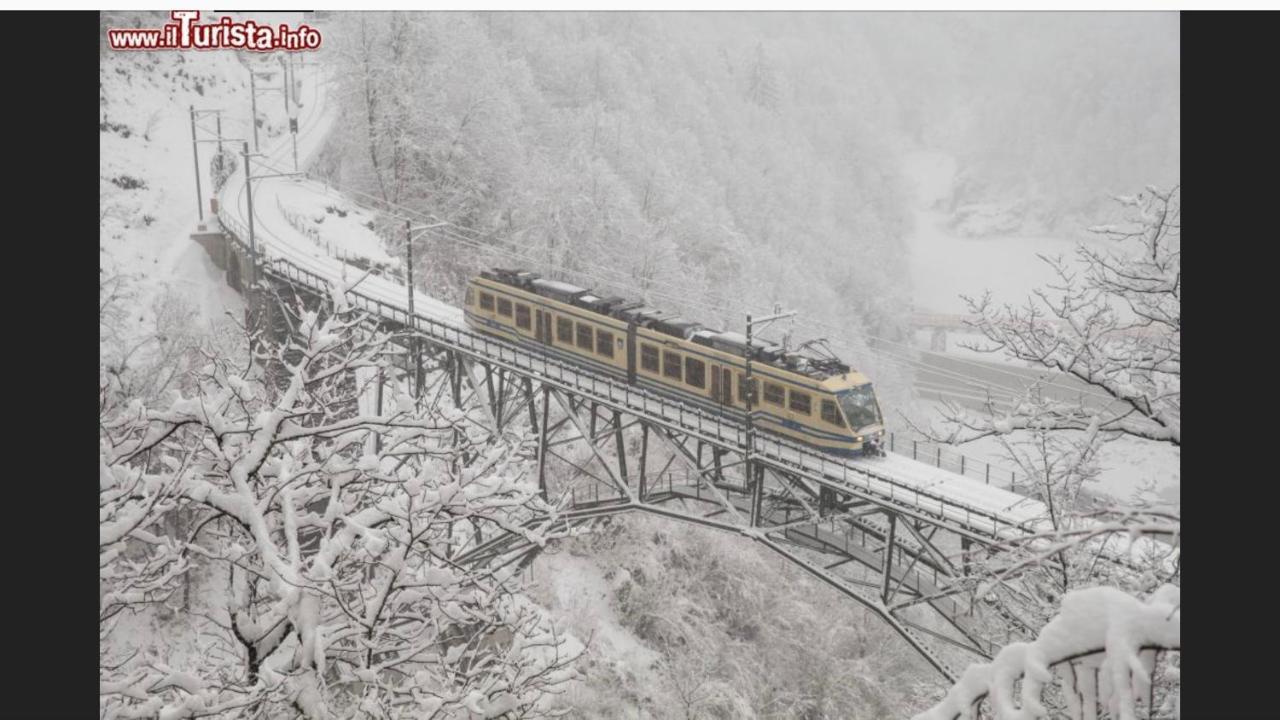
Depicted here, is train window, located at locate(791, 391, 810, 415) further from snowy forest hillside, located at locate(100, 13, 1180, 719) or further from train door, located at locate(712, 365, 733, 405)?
snowy forest hillside, located at locate(100, 13, 1180, 719)

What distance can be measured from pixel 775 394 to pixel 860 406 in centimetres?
174

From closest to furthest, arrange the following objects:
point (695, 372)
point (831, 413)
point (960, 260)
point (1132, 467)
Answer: point (831, 413)
point (695, 372)
point (1132, 467)
point (960, 260)

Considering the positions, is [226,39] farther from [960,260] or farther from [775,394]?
[960,260]

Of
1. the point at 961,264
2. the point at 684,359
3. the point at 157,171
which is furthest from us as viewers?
the point at 961,264

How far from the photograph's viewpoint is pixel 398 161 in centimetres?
4288

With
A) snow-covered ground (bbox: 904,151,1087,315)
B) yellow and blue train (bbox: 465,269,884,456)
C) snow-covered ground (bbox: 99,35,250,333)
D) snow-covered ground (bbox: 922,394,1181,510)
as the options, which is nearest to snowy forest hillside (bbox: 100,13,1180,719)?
snow-covered ground (bbox: 99,35,250,333)

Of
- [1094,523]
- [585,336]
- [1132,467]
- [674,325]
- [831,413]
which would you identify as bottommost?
[1132,467]

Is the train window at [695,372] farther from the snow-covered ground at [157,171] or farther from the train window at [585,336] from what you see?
the snow-covered ground at [157,171]

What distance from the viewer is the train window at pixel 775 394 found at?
21.4 m

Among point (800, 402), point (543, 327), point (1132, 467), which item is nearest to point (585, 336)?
point (543, 327)

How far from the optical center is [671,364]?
2364cm

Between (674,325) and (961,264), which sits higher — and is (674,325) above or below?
below

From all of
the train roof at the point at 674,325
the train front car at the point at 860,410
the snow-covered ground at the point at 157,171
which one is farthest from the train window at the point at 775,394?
the snow-covered ground at the point at 157,171

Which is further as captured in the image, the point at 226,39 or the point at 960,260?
the point at 960,260
